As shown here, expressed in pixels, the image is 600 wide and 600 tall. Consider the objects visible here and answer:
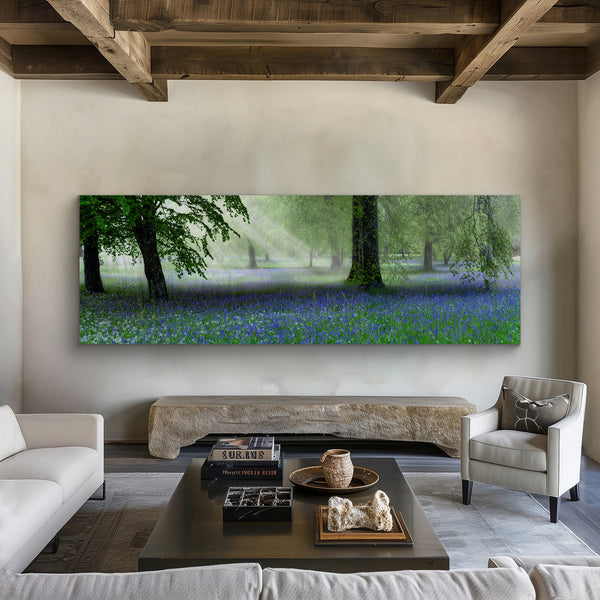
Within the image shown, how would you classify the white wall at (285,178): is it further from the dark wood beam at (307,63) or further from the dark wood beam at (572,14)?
the dark wood beam at (572,14)

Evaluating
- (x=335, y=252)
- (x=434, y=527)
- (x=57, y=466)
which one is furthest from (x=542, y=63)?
(x=57, y=466)

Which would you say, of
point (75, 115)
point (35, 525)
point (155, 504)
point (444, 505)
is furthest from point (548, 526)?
point (75, 115)

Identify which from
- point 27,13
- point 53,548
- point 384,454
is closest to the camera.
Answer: point 53,548

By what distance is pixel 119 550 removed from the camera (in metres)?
2.85

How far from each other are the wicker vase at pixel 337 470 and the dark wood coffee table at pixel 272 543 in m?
0.06

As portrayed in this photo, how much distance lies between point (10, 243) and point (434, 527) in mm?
3740

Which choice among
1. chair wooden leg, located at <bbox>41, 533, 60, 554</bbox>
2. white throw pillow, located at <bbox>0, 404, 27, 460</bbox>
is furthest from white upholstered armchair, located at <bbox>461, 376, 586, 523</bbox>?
white throw pillow, located at <bbox>0, 404, 27, 460</bbox>

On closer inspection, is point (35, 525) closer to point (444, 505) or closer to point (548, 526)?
point (444, 505)

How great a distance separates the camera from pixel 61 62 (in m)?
4.55

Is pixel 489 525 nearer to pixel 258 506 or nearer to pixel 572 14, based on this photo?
pixel 258 506

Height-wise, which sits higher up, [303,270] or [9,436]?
[303,270]

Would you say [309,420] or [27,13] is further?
[309,420]

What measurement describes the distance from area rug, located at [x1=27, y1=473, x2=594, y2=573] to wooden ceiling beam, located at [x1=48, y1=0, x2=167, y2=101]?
8.63 feet

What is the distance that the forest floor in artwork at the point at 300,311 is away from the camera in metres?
4.85
